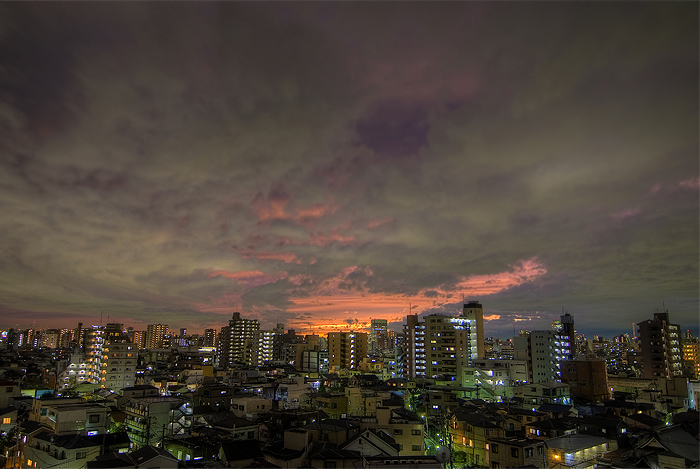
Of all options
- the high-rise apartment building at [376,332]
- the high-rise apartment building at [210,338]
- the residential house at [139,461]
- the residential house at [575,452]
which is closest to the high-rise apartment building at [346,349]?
the high-rise apartment building at [376,332]

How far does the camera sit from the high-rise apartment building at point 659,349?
184 feet

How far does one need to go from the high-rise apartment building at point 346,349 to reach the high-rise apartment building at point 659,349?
134ft

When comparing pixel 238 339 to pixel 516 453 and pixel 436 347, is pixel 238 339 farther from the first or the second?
pixel 516 453

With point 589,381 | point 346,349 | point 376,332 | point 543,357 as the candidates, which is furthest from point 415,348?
point 376,332

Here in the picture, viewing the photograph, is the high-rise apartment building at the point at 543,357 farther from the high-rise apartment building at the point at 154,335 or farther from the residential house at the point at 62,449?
the high-rise apartment building at the point at 154,335

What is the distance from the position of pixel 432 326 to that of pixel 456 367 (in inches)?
240

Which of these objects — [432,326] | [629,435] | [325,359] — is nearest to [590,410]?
[629,435]

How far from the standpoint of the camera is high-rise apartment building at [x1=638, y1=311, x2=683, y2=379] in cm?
5616

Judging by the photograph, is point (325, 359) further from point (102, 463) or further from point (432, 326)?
point (102, 463)

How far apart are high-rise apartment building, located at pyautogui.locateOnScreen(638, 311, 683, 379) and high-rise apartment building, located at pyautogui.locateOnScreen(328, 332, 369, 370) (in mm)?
40922

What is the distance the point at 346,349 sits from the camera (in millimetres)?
71188

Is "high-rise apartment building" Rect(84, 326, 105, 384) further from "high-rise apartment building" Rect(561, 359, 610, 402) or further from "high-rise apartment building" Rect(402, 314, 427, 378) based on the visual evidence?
"high-rise apartment building" Rect(561, 359, 610, 402)

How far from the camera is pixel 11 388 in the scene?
3362 cm

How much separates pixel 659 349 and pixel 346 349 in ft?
148
